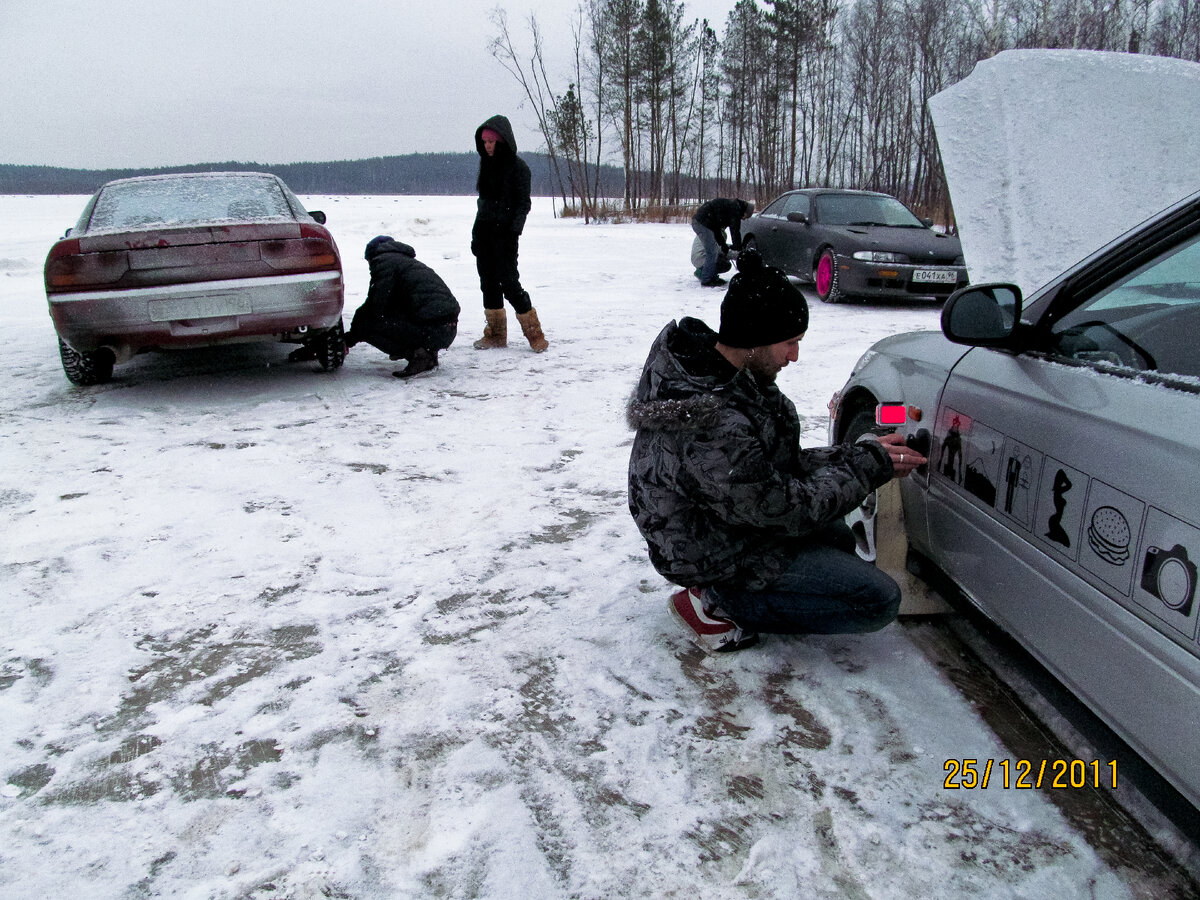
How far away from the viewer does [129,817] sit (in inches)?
72.0

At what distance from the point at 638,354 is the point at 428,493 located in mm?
3430

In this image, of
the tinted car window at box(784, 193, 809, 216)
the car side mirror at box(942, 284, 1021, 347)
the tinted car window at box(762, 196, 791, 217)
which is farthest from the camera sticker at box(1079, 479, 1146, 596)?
the tinted car window at box(762, 196, 791, 217)

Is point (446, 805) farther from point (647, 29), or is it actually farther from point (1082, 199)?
point (647, 29)

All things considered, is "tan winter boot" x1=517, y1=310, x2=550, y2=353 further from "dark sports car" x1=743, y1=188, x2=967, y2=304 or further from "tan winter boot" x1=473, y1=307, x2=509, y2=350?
"dark sports car" x1=743, y1=188, x2=967, y2=304

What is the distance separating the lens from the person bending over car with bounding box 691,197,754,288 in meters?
10.8

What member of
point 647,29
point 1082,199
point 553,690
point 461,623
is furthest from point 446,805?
point 647,29

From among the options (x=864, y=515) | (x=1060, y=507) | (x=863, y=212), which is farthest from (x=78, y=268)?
(x=863, y=212)

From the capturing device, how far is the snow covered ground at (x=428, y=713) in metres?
1.70

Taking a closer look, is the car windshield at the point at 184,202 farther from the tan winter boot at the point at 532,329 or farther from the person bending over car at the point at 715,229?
the person bending over car at the point at 715,229

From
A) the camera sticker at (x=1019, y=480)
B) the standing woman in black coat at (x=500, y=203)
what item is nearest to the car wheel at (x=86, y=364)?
the standing woman in black coat at (x=500, y=203)

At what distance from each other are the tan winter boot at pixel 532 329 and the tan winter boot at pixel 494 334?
10.5 inches

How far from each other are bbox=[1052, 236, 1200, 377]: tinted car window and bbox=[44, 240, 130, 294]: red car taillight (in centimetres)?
508

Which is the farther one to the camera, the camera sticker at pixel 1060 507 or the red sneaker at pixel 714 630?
the red sneaker at pixel 714 630
